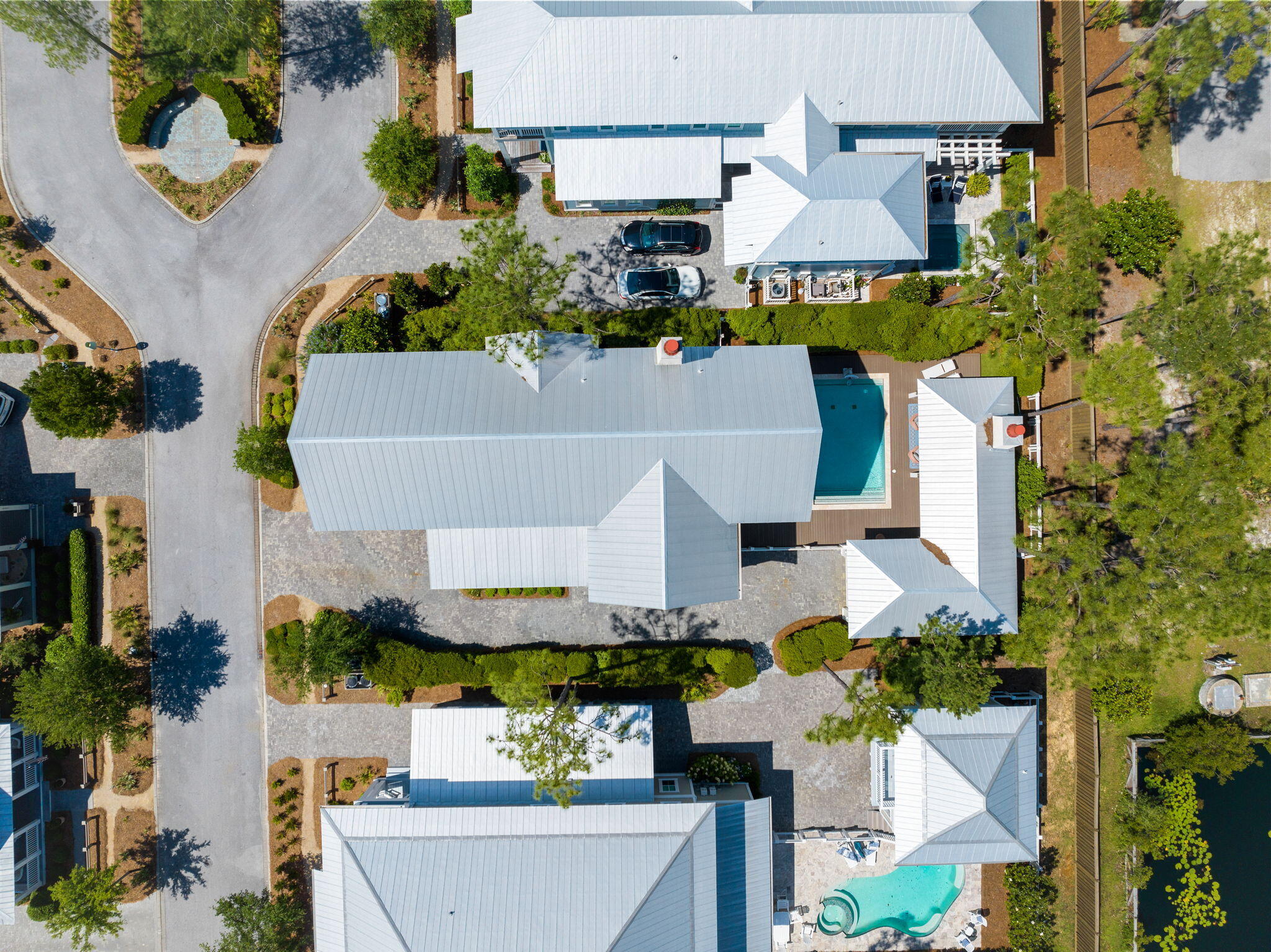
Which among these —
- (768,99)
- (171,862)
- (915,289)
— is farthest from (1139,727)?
(171,862)

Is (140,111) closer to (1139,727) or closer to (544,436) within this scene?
(544,436)

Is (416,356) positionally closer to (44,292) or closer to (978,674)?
(44,292)

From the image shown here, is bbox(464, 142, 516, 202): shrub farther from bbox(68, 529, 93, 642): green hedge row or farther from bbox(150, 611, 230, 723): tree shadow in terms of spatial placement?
bbox(68, 529, 93, 642): green hedge row

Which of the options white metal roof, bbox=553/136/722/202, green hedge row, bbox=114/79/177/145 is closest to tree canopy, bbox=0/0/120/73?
green hedge row, bbox=114/79/177/145

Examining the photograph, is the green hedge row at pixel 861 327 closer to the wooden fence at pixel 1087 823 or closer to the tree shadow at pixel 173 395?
the wooden fence at pixel 1087 823

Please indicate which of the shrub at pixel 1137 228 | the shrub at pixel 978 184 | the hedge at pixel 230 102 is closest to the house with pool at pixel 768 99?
the shrub at pixel 978 184

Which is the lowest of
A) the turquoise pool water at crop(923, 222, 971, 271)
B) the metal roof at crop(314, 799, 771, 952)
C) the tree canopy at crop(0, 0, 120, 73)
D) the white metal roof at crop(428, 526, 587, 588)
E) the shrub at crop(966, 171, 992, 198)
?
the metal roof at crop(314, 799, 771, 952)

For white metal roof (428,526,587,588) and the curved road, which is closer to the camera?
white metal roof (428,526,587,588)
